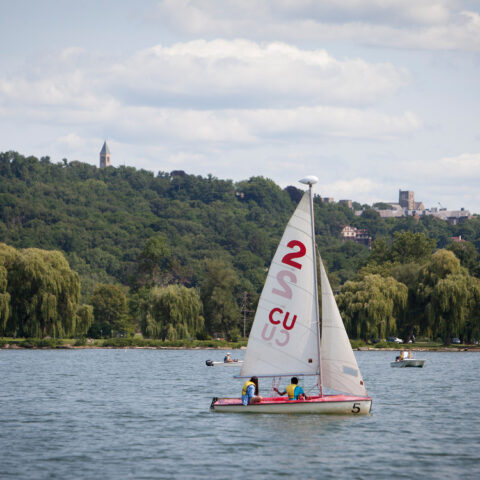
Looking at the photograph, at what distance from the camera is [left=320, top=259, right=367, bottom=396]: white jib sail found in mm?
31203

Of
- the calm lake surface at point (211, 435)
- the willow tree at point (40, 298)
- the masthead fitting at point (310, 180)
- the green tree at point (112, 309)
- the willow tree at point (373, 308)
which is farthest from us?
the green tree at point (112, 309)

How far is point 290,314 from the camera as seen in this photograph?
31.2m

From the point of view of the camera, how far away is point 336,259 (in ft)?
625

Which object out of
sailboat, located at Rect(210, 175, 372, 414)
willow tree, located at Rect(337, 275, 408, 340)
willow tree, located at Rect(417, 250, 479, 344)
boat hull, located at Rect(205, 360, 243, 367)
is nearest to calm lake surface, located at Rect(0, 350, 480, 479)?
sailboat, located at Rect(210, 175, 372, 414)

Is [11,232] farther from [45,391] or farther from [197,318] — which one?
[45,391]

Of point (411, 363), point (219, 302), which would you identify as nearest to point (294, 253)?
point (411, 363)

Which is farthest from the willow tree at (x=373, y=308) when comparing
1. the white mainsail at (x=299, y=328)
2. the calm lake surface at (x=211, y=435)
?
the white mainsail at (x=299, y=328)

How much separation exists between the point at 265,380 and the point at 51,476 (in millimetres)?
29208

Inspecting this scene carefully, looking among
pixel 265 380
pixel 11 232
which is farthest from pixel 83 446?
pixel 11 232

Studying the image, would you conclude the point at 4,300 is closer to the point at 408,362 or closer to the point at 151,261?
the point at 408,362

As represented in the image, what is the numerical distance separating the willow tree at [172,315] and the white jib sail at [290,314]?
197ft

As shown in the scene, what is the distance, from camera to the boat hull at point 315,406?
3064 centimetres

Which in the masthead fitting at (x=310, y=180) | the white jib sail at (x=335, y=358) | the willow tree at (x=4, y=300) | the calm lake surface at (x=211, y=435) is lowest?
the calm lake surface at (x=211, y=435)

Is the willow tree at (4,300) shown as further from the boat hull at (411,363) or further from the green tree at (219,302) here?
the boat hull at (411,363)
